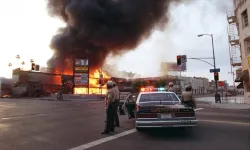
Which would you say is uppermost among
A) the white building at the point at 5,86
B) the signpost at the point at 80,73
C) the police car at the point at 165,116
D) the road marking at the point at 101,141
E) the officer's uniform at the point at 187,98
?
the signpost at the point at 80,73

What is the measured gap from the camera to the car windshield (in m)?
8.20

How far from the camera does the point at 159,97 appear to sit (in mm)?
8367

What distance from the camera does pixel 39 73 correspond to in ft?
204

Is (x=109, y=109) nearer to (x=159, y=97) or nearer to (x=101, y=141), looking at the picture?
(x=101, y=141)

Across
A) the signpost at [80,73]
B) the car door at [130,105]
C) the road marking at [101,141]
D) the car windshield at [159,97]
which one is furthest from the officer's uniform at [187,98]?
the signpost at [80,73]

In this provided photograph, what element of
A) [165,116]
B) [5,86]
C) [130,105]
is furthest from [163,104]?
[5,86]

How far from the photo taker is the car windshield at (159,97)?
820 cm

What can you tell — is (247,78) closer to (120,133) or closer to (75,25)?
(120,133)

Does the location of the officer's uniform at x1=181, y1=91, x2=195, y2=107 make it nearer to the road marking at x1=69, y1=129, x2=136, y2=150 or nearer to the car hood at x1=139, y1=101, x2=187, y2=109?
the car hood at x1=139, y1=101, x2=187, y2=109

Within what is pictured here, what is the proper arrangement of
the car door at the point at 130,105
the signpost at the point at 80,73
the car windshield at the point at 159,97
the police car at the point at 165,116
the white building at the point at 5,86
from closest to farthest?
1. the police car at the point at 165,116
2. the car windshield at the point at 159,97
3. the car door at the point at 130,105
4. the signpost at the point at 80,73
5. the white building at the point at 5,86

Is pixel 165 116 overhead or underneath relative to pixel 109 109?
underneath

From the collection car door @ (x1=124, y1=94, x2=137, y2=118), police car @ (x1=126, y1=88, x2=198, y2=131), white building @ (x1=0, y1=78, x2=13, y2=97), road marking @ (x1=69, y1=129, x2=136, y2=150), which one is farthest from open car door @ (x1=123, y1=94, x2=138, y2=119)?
white building @ (x1=0, y1=78, x2=13, y2=97)

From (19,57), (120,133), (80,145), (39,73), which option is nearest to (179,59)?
(120,133)

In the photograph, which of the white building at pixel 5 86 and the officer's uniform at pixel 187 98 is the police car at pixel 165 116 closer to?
the officer's uniform at pixel 187 98
